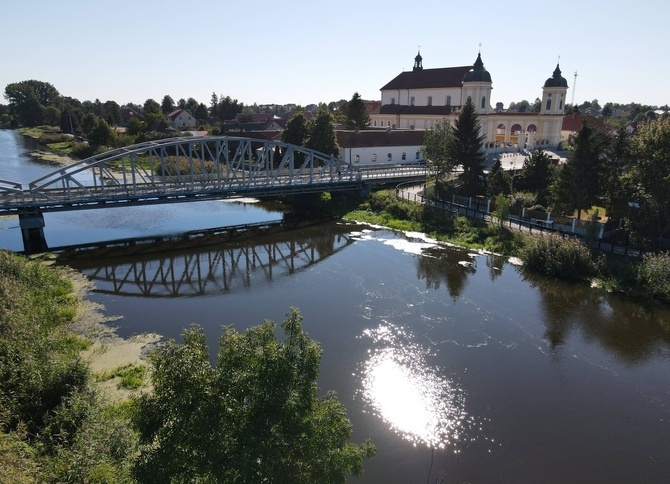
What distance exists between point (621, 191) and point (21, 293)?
26.0 metres


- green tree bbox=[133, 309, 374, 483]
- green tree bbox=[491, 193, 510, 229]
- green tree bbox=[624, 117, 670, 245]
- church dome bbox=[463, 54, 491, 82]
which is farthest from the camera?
church dome bbox=[463, 54, 491, 82]

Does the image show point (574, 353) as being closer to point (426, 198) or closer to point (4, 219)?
point (426, 198)

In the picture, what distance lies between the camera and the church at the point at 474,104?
50094 millimetres

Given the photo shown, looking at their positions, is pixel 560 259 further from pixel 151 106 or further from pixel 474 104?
pixel 151 106

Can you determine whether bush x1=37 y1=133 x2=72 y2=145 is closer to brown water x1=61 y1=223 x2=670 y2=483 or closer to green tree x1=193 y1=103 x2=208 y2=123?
green tree x1=193 y1=103 x2=208 y2=123

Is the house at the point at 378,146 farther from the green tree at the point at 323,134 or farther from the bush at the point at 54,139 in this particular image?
the bush at the point at 54,139

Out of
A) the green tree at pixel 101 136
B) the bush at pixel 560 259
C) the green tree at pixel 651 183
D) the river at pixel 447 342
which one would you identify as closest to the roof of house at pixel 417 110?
the river at pixel 447 342

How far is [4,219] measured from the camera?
3019 centimetres

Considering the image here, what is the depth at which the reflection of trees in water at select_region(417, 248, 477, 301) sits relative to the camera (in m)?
20.4

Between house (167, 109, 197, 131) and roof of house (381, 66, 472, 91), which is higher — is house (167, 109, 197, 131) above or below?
below

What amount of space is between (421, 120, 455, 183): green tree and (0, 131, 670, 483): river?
28.9 feet

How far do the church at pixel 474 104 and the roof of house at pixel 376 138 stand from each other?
3046 millimetres

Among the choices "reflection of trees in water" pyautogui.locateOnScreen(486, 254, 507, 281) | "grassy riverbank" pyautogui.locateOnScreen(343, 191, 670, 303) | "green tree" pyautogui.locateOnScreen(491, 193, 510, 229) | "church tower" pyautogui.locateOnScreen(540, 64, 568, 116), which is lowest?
"reflection of trees in water" pyautogui.locateOnScreen(486, 254, 507, 281)

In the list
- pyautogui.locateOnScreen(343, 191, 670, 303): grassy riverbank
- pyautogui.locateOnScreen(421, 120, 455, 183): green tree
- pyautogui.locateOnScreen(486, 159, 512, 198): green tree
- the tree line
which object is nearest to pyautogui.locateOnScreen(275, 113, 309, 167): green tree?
pyautogui.locateOnScreen(421, 120, 455, 183): green tree
